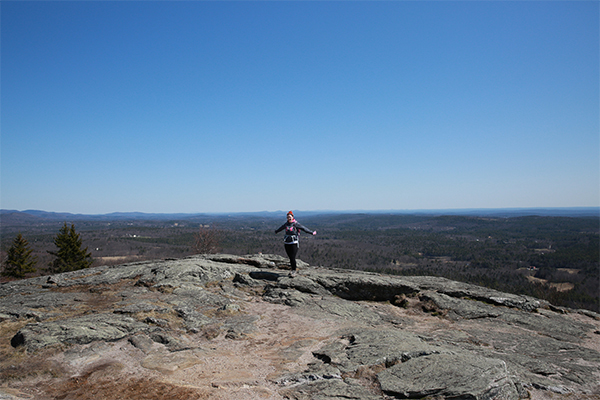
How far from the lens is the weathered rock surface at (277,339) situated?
627 cm

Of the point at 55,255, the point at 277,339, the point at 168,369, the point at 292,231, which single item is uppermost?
the point at 292,231

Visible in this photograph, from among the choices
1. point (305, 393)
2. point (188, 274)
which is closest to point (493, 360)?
point (305, 393)

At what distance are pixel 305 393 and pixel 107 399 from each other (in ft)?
12.6

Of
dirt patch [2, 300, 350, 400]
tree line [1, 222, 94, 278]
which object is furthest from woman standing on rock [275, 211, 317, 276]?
tree line [1, 222, 94, 278]

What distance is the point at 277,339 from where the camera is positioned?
29.9ft

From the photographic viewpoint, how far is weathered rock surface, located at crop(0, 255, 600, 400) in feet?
20.6

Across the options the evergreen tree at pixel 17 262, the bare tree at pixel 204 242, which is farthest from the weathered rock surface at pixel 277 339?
the bare tree at pixel 204 242

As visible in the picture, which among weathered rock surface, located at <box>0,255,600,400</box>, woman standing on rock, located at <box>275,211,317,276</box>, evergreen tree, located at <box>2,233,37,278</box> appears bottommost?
evergreen tree, located at <box>2,233,37,278</box>

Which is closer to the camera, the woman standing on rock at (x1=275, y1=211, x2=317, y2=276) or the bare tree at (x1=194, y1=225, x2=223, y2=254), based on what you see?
the woman standing on rock at (x1=275, y1=211, x2=317, y2=276)

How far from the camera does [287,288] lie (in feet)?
45.6

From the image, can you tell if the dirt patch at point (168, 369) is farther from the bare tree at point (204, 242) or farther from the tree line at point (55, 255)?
the bare tree at point (204, 242)

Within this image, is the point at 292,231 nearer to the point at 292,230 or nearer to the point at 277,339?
the point at 292,230

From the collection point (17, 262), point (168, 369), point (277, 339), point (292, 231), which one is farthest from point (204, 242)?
point (168, 369)

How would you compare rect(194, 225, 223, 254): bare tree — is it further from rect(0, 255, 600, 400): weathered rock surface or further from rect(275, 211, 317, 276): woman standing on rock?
rect(275, 211, 317, 276): woman standing on rock
